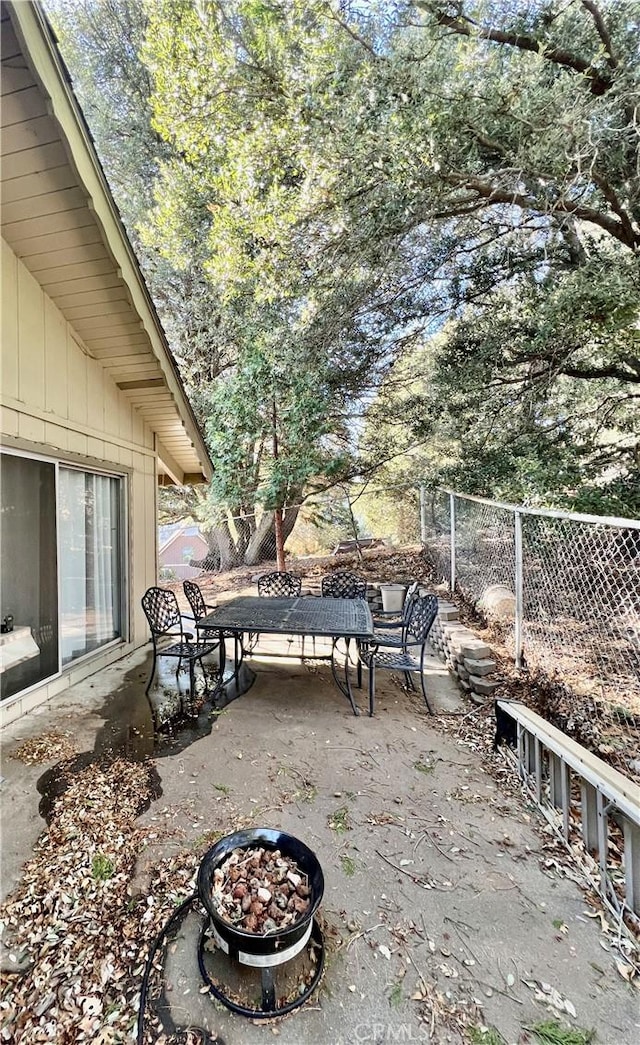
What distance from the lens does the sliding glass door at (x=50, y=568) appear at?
341 centimetres

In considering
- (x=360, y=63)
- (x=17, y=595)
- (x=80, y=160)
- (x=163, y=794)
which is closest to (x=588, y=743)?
(x=163, y=794)

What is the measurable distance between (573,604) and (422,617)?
4.03 ft

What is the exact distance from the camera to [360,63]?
13.5ft

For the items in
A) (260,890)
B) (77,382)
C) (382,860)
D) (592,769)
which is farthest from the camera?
(77,382)

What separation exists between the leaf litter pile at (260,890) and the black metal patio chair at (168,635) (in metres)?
2.26

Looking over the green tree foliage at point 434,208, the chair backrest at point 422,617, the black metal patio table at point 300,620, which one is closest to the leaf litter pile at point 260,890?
the black metal patio table at point 300,620

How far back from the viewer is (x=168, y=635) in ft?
14.1

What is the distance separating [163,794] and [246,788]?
0.47 m

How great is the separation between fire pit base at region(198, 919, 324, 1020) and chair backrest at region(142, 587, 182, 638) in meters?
2.94

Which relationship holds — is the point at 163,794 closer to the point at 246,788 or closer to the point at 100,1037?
the point at 246,788

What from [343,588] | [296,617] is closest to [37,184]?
[296,617]

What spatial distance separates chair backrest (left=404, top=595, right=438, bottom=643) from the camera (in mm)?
3584

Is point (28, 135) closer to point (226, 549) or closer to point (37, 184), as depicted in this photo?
point (37, 184)

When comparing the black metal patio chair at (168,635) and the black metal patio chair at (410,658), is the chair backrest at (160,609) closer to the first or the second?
the black metal patio chair at (168,635)
